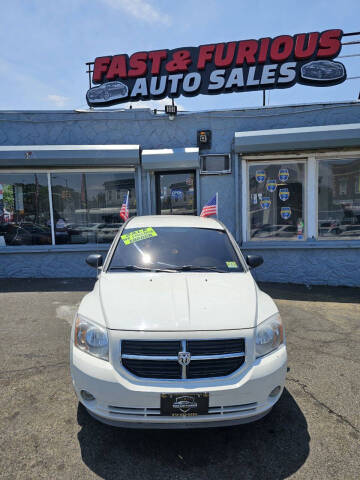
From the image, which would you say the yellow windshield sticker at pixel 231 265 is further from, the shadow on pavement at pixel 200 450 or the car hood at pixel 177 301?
the shadow on pavement at pixel 200 450

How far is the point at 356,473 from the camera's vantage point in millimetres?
2322

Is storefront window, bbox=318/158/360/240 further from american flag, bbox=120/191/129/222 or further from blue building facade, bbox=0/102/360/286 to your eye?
american flag, bbox=120/191/129/222

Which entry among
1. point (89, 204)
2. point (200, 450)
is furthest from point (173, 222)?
point (89, 204)

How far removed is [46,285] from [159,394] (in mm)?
5941

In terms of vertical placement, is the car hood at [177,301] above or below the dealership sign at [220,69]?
below

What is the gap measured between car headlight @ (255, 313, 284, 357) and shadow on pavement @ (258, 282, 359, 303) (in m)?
3.92

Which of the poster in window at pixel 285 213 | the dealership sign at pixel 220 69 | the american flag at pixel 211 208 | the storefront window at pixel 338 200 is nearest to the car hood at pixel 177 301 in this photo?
the american flag at pixel 211 208

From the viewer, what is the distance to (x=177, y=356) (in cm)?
241

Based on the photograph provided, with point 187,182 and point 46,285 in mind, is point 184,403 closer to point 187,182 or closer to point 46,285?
point 46,285

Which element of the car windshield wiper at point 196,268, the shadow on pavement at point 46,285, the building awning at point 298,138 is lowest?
the shadow on pavement at point 46,285

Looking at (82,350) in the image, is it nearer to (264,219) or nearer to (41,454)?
(41,454)

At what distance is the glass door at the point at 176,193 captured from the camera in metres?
8.15

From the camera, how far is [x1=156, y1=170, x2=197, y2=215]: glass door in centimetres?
815

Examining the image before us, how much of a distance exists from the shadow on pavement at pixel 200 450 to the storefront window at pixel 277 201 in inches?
216
